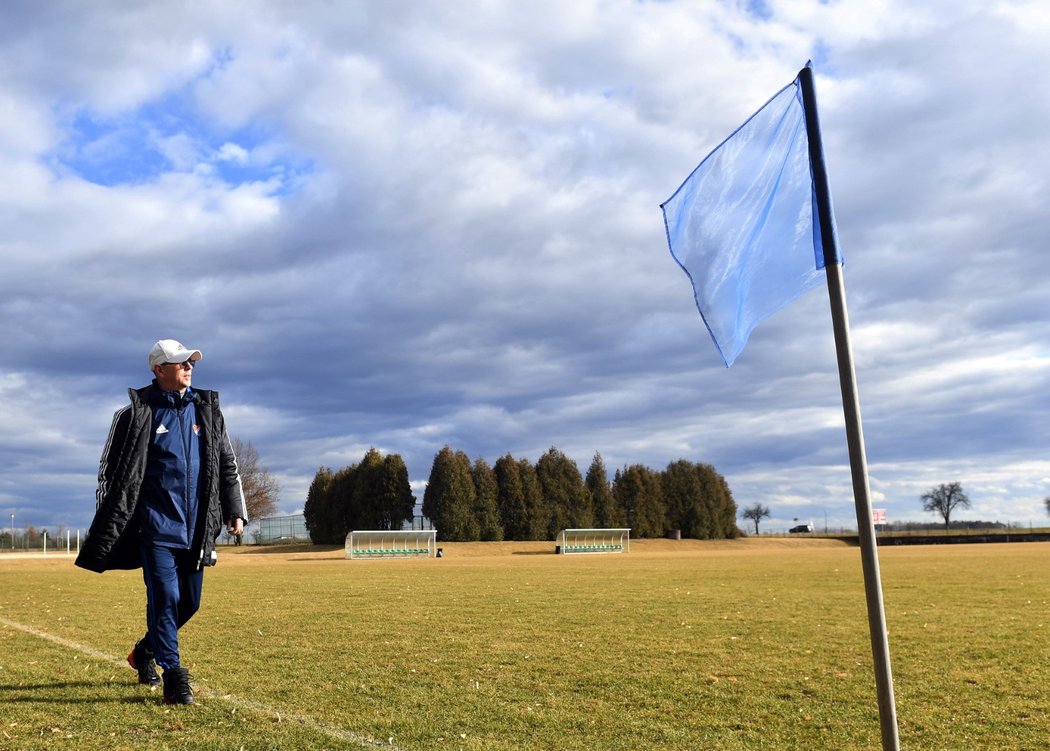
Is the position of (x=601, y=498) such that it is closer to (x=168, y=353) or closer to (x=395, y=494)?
(x=395, y=494)

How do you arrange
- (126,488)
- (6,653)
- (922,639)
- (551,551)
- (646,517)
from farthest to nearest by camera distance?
(646,517), (551,551), (922,639), (6,653), (126,488)

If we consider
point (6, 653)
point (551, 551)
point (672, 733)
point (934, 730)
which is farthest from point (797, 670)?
point (551, 551)

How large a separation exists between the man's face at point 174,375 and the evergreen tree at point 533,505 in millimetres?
68646

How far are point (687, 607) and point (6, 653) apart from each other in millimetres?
8224

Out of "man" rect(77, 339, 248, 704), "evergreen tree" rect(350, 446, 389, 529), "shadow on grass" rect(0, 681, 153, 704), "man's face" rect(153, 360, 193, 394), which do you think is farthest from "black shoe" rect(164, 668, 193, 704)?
"evergreen tree" rect(350, 446, 389, 529)

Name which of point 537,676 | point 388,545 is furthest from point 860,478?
point 388,545

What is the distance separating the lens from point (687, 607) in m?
A: 12.7

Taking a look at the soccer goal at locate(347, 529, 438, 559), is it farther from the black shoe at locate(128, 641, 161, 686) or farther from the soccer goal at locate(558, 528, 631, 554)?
the black shoe at locate(128, 641, 161, 686)

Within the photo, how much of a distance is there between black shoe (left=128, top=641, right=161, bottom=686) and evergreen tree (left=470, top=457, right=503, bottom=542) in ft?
214

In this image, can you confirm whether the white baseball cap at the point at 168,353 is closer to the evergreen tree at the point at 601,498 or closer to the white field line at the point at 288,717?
the white field line at the point at 288,717

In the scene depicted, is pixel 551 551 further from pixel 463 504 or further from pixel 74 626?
pixel 74 626

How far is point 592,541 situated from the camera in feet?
197

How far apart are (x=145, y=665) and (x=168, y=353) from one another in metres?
2.14

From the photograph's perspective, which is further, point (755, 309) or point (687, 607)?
point (687, 607)
